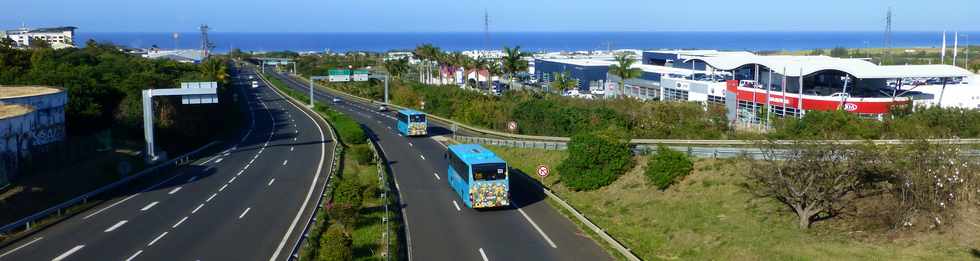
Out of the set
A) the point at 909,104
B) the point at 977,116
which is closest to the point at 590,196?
the point at 977,116

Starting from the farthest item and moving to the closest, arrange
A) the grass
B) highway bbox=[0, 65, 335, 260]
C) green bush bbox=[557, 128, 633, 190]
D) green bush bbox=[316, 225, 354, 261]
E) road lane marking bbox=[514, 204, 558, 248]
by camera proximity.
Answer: green bush bbox=[557, 128, 633, 190] < road lane marking bbox=[514, 204, 558, 248] < highway bbox=[0, 65, 335, 260] < the grass < green bush bbox=[316, 225, 354, 261]

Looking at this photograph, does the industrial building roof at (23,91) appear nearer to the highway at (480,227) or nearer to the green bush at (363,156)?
the green bush at (363,156)

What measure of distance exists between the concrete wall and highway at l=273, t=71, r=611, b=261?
19135 mm

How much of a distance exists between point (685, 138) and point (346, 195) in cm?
3297

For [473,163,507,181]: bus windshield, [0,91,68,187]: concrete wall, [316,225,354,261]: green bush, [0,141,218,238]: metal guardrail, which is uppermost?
[0,91,68,187]: concrete wall

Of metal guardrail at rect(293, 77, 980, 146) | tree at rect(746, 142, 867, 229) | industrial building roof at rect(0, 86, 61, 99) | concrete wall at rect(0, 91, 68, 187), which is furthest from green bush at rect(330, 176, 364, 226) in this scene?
industrial building roof at rect(0, 86, 61, 99)

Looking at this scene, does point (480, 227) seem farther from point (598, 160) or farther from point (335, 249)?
point (598, 160)

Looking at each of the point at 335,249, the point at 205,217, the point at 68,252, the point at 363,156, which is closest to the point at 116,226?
the point at 205,217

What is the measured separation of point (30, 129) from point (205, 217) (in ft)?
49.8

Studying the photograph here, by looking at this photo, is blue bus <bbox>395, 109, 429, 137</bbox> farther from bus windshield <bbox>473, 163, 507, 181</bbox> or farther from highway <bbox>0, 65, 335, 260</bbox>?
bus windshield <bbox>473, 163, 507, 181</bbox>

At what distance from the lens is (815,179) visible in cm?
2817

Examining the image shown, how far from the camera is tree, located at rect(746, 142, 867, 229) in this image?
2789cm

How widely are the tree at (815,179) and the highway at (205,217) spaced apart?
1875cm

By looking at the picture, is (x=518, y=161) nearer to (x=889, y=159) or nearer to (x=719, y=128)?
(x=719, y=128)
